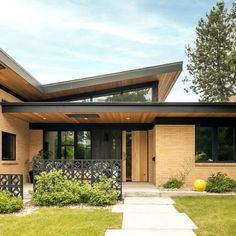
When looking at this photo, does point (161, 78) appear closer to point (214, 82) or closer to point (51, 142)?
point (51, 142)

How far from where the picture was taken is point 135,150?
1892 cm

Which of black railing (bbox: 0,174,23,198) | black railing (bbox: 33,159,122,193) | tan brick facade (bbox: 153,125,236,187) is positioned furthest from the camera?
tan brick facade (bbox: 153,125,236,187)

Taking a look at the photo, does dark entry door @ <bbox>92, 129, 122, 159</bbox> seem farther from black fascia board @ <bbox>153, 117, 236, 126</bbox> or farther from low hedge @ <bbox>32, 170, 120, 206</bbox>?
low hedge @ <bbox>32, 170, 120, 206</bbox>

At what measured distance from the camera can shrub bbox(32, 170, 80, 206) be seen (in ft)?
38.0

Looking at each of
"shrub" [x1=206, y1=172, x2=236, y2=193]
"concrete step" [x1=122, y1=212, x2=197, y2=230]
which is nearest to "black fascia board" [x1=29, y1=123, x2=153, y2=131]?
"shrub" [x1=206, y1=172, x2=236, y2=193]

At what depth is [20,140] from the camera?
17094mm

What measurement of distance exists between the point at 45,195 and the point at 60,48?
19.8 meters

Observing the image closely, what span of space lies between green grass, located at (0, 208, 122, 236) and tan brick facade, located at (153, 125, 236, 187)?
5.75 metres

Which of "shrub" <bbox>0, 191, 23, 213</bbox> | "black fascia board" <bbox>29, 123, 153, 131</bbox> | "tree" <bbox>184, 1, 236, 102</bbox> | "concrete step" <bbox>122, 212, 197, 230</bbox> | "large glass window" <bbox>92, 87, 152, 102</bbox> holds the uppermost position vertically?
"tree" <bbox>184, 1, 236, 102</bbox>

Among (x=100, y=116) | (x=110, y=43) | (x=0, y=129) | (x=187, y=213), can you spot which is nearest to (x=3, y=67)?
(x=0, y=129)

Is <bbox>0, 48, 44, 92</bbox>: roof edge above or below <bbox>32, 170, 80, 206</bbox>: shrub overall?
above

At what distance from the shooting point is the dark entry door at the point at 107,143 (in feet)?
62.4

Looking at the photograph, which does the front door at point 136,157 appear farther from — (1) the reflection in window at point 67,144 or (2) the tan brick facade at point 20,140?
(2) the tan brick facade at point 20,140

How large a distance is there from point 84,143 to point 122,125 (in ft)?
6.45
